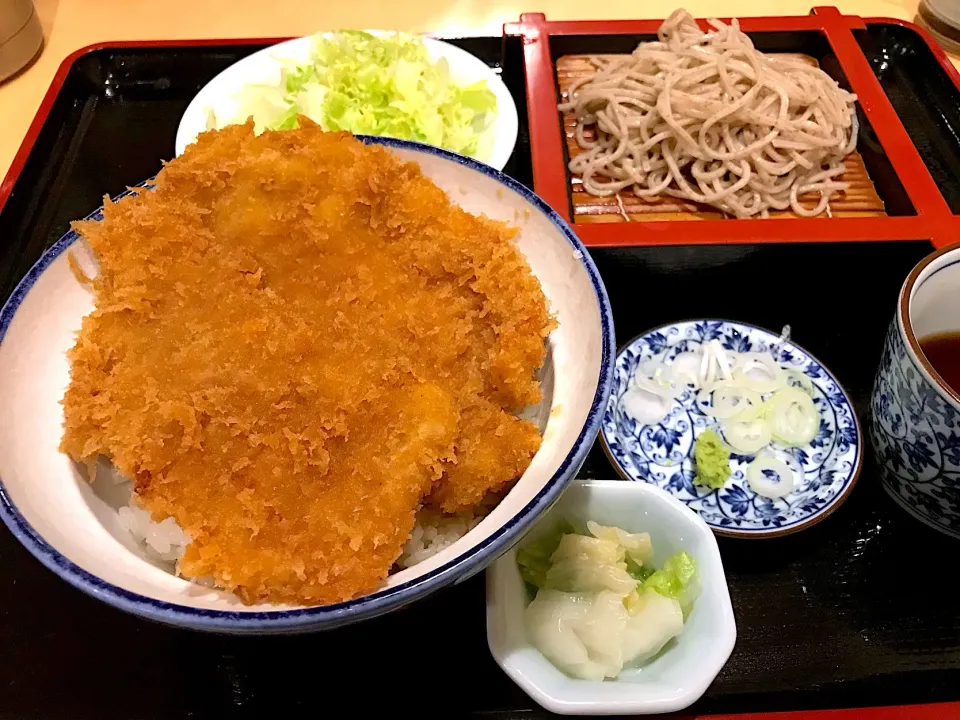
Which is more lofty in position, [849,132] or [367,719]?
[849,132]

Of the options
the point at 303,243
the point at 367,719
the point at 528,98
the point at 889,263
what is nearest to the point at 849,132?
the point at 889,263

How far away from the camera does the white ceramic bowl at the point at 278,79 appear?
1821 millimetres

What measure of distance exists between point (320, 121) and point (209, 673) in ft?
4.46

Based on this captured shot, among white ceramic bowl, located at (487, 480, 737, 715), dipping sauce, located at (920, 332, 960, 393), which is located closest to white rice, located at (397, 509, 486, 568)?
white ceramic bowl, located at (487, 480, 737, 715)

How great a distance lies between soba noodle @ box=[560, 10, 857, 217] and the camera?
186cm

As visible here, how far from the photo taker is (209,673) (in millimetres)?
1115

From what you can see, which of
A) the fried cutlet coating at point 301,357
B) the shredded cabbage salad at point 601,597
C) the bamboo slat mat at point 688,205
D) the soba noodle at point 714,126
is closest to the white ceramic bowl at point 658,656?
the shredded cabbage salad at point 601,597

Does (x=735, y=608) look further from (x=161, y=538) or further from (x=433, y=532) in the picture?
(x=161, y=538)

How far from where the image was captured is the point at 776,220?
1582mm

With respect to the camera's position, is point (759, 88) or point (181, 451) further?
point (759, 88)

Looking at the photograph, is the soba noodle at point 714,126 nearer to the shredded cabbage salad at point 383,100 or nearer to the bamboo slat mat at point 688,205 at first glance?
the bamboo slat mat at point 688,205

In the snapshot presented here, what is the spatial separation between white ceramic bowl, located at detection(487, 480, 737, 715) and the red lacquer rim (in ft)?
1.89

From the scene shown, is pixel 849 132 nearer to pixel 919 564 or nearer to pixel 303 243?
pixel 919 564

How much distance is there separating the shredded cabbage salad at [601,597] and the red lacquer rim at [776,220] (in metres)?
0.65
